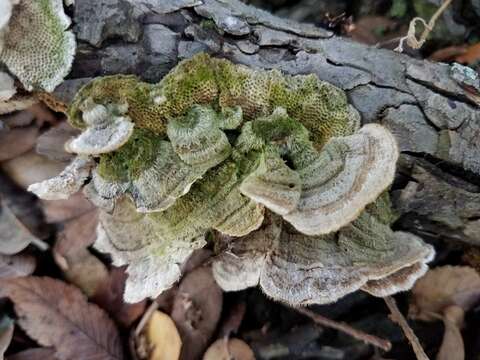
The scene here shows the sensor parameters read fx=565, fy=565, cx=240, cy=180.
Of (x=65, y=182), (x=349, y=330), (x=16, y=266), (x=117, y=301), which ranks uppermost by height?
(x=65, y=182)

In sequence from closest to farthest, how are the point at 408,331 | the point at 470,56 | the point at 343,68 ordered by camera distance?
the point at 343,68 → the point at 408,331 → the point at 470,56

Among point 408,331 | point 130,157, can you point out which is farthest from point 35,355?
point 408,331

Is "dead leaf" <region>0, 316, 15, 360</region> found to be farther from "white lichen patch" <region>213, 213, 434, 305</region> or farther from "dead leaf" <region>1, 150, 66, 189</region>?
"white lichen patch" <region>213, 213, 434, 305</region>

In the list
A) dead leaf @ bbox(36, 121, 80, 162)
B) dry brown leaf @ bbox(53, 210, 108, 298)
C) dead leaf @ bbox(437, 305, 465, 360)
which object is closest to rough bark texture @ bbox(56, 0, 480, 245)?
dead leaf @ bbox(437, 305, 465, 360)

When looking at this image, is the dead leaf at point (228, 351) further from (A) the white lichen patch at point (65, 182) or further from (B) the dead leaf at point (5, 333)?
(A) the white lichen patch at point (65, 182)

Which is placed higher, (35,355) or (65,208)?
(65,208)

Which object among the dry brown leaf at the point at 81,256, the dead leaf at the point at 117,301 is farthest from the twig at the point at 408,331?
the dry brown leaf at the point at 81,256

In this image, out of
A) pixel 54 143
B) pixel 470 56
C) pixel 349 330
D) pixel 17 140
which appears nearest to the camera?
pixel 349 330

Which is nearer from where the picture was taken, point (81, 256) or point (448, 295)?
point (448, 295)

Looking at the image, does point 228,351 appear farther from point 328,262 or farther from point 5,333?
point 5,333
